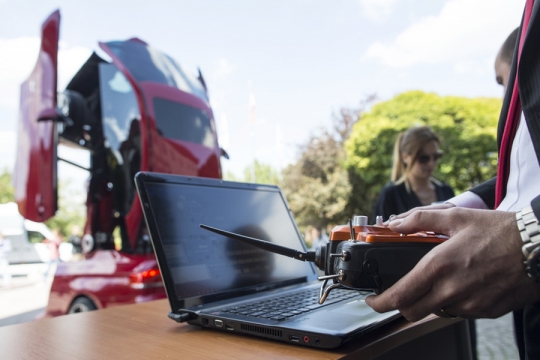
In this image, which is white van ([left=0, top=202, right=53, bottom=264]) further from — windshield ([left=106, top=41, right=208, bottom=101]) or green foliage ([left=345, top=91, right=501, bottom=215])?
green foliage ([left=345, top=91, right=501, bottom=215])

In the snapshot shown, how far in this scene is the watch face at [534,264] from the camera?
0.49 meters

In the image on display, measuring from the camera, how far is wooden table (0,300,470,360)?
24.9 inches

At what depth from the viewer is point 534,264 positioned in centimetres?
50

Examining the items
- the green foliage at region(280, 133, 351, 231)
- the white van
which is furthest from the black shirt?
the green foliage at region(280, 133, 351, 231)

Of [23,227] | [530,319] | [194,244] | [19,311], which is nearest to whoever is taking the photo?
[530,319]

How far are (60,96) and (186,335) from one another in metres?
4.21

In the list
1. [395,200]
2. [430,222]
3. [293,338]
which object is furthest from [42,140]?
[430,222]

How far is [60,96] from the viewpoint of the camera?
14.4ft

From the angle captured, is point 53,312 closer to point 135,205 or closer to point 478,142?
point 135,205

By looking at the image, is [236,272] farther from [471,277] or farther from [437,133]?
[437,133]

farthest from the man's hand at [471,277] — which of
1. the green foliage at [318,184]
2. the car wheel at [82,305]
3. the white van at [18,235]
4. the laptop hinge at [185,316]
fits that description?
the green foliage at [318,184]

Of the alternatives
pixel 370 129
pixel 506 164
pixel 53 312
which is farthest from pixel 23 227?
pixel 370 129

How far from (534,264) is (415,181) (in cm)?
234

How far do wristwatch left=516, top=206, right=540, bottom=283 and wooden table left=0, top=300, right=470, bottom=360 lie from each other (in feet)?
0.80
